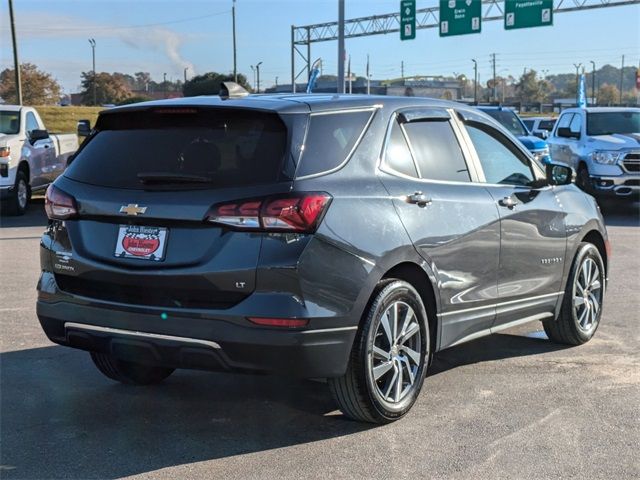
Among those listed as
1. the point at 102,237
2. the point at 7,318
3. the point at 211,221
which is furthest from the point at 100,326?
the point at 7,318

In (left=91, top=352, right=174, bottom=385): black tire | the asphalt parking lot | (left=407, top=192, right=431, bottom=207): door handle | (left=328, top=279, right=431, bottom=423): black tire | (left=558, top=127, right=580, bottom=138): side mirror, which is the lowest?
the asphalt parking lot

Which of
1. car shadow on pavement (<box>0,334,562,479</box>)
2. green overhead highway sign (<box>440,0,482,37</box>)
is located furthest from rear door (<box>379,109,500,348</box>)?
green overhead highway sign (<box>440,0,482,37</box>)

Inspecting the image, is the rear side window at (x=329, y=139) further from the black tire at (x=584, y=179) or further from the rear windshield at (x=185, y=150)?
the black tire at (x=584, y=179)

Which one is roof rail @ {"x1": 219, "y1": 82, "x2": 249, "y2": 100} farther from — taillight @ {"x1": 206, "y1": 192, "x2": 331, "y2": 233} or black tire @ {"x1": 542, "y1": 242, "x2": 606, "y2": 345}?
black tire @ {"x1": 542, "y1": 242, "x2": 606, "y2": 345}

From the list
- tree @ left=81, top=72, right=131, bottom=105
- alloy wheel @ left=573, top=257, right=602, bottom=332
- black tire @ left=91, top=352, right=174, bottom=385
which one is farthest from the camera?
tree @ left=81, top=72, right=131, bottom=105

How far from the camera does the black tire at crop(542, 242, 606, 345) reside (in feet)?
20.6

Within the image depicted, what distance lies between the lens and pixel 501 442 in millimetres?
4328

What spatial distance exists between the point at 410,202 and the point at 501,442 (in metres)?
1.40

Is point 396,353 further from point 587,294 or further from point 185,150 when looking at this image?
point 587,294

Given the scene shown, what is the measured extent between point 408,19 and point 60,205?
36133mm

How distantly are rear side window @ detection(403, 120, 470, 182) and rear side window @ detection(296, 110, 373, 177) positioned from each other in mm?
483

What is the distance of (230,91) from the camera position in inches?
192

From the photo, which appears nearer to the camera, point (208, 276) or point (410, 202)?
point (208, 276)

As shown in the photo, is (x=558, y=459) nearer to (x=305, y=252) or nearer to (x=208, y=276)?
(x=305, y=252)
